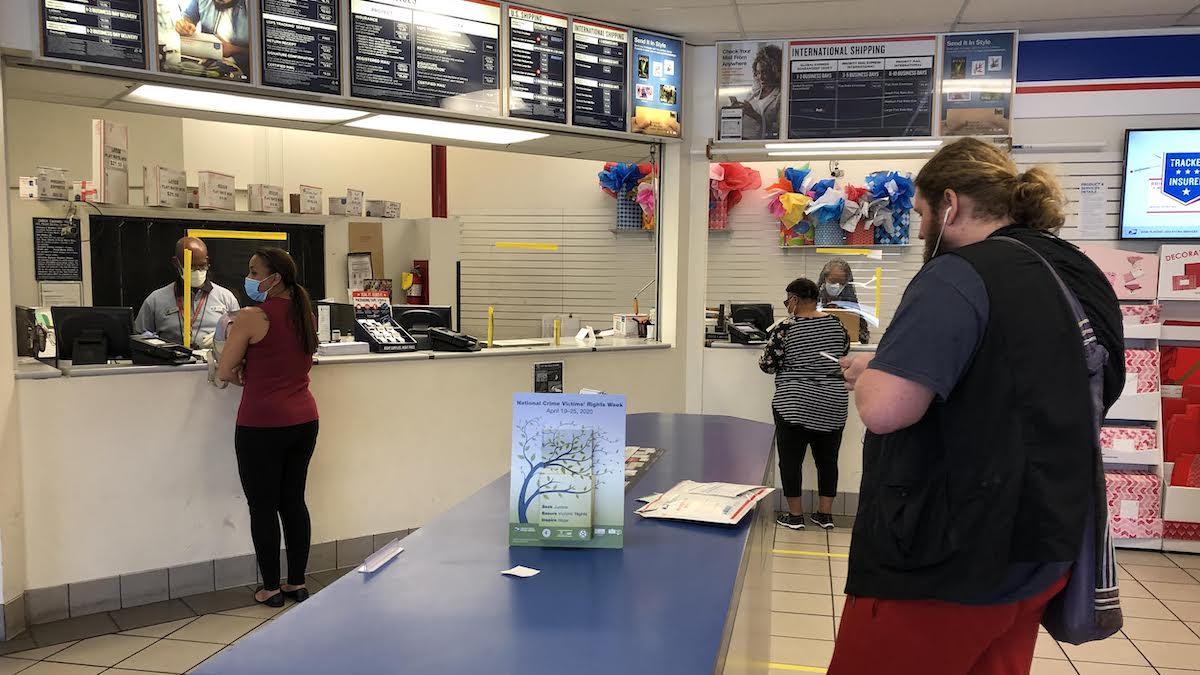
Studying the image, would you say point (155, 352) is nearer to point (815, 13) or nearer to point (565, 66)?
point (565, 66)

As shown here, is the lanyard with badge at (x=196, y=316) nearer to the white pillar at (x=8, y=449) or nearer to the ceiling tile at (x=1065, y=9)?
the white pillar at (x=8, y=449)

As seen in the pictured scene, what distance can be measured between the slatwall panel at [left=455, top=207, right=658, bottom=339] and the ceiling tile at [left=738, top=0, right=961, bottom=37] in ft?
9.74

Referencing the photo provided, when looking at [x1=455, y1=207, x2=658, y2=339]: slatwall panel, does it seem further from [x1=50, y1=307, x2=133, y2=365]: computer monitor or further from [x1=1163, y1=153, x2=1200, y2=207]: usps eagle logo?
[x1=50, y1=307, x2=133, y2=365]: computer monitor

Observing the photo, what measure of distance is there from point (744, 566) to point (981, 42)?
16.0ft

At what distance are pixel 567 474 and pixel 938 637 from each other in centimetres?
88

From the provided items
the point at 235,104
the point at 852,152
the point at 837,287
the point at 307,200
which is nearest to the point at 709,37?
the point at 852,152

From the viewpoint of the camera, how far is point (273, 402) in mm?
4055

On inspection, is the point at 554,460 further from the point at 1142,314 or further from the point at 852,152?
the point at 1142,314

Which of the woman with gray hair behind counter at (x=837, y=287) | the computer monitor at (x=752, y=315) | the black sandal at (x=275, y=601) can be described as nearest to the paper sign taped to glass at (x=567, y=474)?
the black sandal at (x=275, y=601)

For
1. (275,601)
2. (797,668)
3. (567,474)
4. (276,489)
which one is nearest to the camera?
(567,474)

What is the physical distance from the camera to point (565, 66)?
5.41m

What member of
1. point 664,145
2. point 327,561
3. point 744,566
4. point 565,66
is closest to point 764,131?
point 664,145

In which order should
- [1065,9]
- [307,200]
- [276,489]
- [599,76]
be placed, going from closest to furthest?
[276,489] < [1065,9] < [599,76] < [307,200]

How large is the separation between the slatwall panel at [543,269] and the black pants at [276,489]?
14.8 feet
